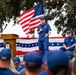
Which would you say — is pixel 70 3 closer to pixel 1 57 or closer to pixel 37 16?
pixel 37 16

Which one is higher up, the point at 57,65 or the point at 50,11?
the point at 50,11

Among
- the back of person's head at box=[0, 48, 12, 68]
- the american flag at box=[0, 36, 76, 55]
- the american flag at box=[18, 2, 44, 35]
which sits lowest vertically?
the american flag at box=[0, 36, 76, 55]

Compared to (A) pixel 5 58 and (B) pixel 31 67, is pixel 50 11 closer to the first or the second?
(A) pixel 5 58

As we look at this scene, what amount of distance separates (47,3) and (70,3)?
3.12m

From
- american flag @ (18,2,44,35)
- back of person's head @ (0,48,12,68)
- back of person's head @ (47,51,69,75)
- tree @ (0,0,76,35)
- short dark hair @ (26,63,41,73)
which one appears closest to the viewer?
back of person's head @ (47,51,69,75)

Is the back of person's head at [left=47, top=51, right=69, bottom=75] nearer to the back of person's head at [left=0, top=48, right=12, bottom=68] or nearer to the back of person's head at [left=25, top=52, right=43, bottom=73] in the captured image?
the back of person's head at [left=25, top=52, right=43, bottom=73]

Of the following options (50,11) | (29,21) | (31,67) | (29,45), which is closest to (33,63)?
(31,67)

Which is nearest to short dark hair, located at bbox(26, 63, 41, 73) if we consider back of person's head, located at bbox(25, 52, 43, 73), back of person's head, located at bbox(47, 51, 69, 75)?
back of person's head, located at bbox(25, 52, 43, 73)

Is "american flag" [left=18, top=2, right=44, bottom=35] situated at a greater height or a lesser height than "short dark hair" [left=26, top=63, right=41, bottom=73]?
greater

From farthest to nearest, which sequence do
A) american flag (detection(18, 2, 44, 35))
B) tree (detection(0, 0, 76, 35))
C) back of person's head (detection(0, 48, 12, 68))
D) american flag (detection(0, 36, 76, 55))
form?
tree (detection(0, 0, 76, 35)), american flag (detection(0, 36, 76, 55)), american flag (detection(18, 2, 44, 35)), back of person's head (detection(0, 48, 12, 68))

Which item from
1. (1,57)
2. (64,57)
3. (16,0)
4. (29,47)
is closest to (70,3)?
(16,0)

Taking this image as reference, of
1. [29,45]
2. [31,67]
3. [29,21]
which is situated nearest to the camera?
[31,67]

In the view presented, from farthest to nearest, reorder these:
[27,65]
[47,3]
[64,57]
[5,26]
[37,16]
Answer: [5,26] → [47,3] → [37,16] → [27,65] → [64,57]

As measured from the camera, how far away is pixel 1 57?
489 cm
